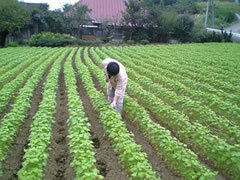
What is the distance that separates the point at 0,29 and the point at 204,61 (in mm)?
29122

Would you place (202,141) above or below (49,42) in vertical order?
below

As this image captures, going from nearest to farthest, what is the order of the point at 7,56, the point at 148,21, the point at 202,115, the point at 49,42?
the point at 202,115 < the point at 7,56 < the point at 49,42 < the point at 148,21

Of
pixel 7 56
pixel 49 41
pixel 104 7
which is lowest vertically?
pixel 7 56

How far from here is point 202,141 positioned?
15.1 feet

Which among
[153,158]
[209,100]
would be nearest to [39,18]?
[209,100]

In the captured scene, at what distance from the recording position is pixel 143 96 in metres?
7.62

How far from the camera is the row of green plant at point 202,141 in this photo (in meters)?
4.02

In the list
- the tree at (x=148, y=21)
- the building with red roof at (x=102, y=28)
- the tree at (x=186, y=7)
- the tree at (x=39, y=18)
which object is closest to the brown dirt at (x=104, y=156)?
the building with red roof at (x=102, y=28)

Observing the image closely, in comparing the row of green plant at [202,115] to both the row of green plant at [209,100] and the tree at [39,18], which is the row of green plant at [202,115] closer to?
the row of green plant at [209,100]

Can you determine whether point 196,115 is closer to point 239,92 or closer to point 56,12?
point 239,92

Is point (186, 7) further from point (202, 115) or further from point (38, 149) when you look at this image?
point (38, 149)

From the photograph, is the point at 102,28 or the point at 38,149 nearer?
the point at 38,149

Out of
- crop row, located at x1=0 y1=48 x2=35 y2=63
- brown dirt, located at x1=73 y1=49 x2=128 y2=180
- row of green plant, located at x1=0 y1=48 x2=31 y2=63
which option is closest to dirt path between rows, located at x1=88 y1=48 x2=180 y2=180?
brown dirt, located at x1=73 y1=49 x2=128 y2=180

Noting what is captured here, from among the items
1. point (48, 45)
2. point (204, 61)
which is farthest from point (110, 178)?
point (48, 45)
